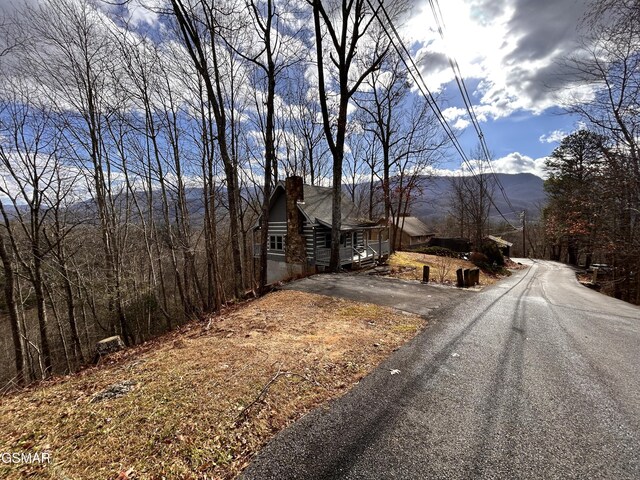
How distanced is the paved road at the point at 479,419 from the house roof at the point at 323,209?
1070 cm

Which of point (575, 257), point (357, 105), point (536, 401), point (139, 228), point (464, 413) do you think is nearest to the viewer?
point (464, 413)

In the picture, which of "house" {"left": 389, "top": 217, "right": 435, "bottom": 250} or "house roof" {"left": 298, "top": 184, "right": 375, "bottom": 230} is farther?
"house" {"left": 389, "top": 217, "right": 435, "bottom": 250}

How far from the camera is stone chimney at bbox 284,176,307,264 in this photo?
14.8 m

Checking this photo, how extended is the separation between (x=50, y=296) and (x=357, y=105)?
19462 millimetres

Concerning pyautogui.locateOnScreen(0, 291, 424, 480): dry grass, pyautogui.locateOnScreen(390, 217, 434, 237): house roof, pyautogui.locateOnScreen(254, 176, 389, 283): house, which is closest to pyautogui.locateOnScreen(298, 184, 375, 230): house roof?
pyautogui.locateOnScreen(254, 176, 389, 283): house

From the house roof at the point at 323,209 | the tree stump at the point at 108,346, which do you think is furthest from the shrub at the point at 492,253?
the tree stump at the point at 108,346

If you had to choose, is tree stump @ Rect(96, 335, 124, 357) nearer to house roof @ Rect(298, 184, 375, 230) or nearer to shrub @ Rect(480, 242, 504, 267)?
house roof @ Rect(298, 184, 375, 230)

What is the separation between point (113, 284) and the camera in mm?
11953

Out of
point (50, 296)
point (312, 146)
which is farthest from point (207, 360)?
point (312, 146)

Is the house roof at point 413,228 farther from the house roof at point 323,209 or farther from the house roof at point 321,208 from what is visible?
the house roof at point 321,208

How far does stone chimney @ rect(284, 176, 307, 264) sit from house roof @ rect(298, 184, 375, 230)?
1.40ft

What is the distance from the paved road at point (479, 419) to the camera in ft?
6.75

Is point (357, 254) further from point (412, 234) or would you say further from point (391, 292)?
point (412, 234)

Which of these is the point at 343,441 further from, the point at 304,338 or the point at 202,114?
the point at 202,114
